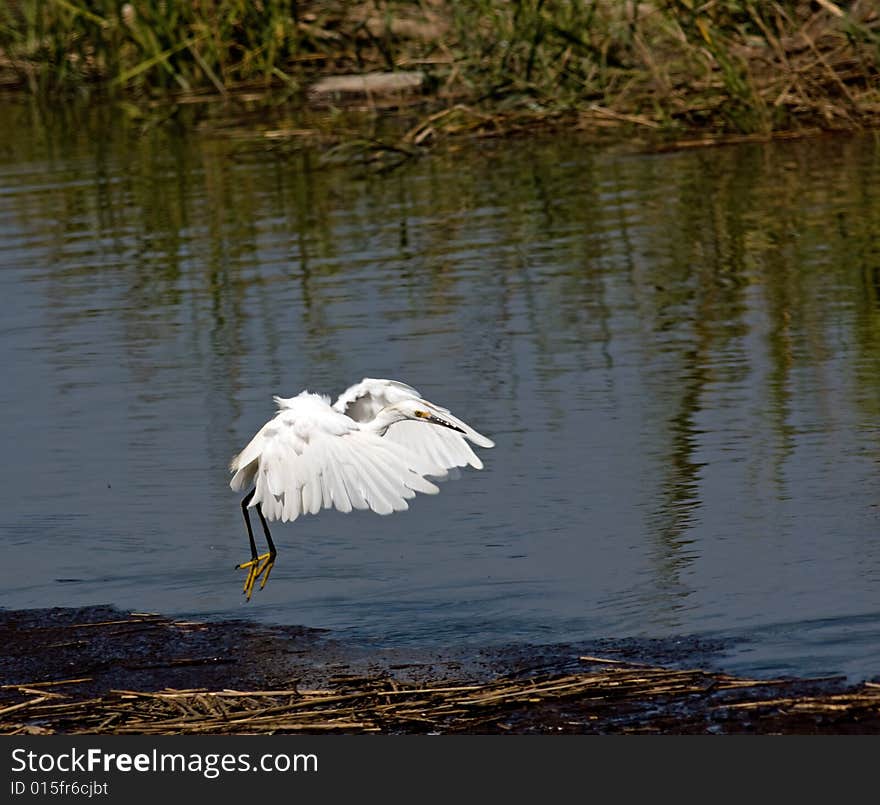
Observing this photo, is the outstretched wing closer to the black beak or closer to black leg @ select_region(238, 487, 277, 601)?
the black beak

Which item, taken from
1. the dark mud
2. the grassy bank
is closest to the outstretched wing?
the dark mud

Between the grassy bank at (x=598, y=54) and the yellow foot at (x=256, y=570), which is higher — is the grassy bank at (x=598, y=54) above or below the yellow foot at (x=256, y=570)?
above

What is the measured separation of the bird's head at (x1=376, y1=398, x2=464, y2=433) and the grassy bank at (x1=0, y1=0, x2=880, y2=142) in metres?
8.49

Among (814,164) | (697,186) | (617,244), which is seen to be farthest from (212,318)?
(814,164)

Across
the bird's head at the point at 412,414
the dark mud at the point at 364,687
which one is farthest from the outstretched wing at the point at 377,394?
the dark mud at the point at 364,687

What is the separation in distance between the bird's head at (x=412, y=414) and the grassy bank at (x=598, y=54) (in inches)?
334

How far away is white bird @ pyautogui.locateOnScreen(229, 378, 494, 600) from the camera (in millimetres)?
5922

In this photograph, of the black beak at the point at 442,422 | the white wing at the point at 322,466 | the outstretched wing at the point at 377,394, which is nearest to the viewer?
the white wing at the point at 322,466

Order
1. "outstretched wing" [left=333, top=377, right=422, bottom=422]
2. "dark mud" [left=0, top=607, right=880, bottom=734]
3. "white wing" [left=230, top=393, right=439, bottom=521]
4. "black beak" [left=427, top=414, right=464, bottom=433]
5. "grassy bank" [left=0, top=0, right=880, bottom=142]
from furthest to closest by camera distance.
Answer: "grassy bank" [left=0, top=0, right=880, bottom=142]
"outstretched wing" [left=333, top=377, right=422, bottom=422]
"black beak" [left=427, top=414, right=464, bottom=433]
"white wing" [left=230, top=393, right=439, bottom=521]
"dark mud" [left=0, top=607, right=880, bottom=734]

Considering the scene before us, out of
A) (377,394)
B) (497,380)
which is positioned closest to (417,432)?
(377,394)

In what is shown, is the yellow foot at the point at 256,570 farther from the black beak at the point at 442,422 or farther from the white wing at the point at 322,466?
the black beak at the point at 442,422

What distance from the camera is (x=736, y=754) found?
4.56 m

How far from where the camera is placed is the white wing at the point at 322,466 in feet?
19.3

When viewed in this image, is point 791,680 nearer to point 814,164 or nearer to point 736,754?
point 736,754
